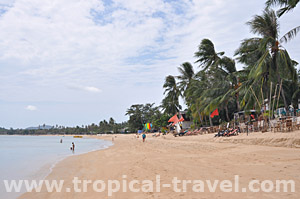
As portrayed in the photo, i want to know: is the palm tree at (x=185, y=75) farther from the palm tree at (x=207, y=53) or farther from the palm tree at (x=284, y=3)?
the palm tree at (x=284, y=3)

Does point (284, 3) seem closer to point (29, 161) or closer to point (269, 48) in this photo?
point (269, 48)

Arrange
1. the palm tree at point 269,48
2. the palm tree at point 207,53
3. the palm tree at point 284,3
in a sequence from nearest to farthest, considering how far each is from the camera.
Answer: the palm tree at point 284,3 < the palm tree at point 269,48 < the palm tree at point 207,53

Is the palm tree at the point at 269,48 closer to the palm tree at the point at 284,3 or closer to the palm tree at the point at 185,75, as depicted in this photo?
the palm tree at the point at 284,3

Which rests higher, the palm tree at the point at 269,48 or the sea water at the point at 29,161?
the palm tree at the point at 269,48

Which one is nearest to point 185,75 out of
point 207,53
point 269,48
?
point 207,53

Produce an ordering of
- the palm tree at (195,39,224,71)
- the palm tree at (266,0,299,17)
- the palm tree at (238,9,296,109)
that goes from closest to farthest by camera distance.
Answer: the palm tree at (266,0,299,17) < the palm tree at (238,9,296,109) < the palm tree at (195,39,224,71)

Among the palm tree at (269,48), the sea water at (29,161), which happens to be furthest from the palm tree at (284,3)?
the sea water at (29,161)

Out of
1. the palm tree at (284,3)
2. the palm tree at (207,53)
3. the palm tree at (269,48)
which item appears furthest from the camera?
the palm tree at (207,53)

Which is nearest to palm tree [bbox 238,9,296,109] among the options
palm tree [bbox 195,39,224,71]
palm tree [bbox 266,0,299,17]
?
palm tree [bbox 266,0,299,17]

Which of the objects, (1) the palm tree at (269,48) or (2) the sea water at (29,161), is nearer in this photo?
(2) the sea water at (29,161)

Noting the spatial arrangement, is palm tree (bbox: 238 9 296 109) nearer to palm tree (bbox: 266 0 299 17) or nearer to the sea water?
palm tree (bbox: 266 0 299 17)

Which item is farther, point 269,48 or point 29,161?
point 29,161

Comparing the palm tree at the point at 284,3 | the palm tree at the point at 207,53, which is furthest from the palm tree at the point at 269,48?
the palm tree at the point at 207,53

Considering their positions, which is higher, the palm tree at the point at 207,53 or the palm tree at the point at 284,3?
the palm tree at the point at 207,53
